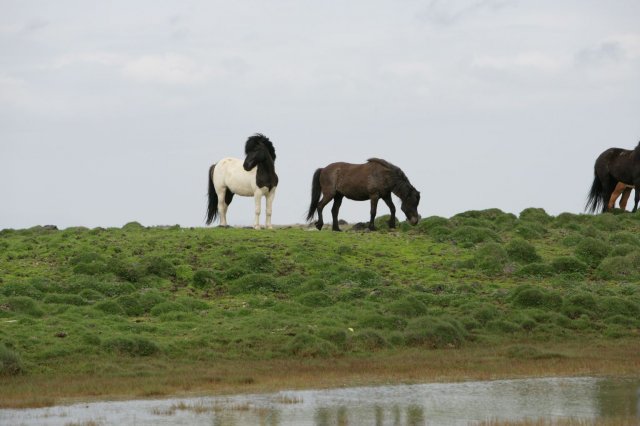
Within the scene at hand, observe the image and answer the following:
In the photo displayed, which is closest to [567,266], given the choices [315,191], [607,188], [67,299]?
[315,191]

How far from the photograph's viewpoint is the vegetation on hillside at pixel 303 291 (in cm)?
2738

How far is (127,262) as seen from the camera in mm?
35281

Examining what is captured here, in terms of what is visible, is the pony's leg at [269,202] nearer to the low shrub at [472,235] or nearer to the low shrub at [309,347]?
the low shrub at [472,235]

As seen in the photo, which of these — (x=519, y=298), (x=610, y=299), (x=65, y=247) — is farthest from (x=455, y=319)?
(x=65, y=247)

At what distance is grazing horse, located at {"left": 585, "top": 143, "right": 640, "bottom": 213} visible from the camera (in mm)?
48000

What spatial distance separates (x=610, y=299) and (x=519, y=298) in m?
2.56

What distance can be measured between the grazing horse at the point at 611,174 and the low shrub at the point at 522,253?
38.7 feet

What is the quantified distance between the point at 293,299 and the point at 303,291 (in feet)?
2.23

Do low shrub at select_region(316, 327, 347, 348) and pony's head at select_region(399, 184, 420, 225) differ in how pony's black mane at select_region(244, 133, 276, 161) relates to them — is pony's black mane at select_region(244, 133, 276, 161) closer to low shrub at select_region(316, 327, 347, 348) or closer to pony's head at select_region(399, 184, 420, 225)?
Result: pony's head at select_region(399, 184, 420, 225)

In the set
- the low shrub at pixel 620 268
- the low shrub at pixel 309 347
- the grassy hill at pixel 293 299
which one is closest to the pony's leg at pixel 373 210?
the grassy hill at pixel 293 299

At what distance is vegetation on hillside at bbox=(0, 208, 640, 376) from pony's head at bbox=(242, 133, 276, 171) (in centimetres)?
242

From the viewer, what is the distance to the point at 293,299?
32.5 meters

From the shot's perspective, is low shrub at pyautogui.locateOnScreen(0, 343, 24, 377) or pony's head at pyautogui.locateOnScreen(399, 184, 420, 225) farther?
pony's head at pyautogui.locateOnScreen(399, 184, 420, 225)

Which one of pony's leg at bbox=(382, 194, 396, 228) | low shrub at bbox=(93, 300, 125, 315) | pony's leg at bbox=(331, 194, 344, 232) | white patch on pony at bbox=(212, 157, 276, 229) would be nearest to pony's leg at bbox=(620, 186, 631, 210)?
pony's leg at bbox=(382, 194, 396, 228)
